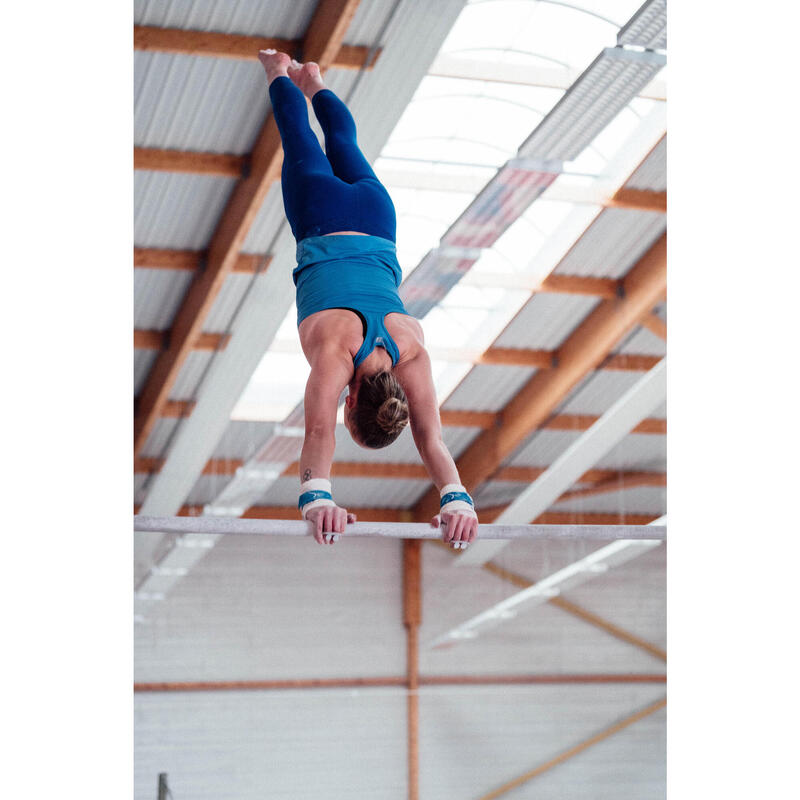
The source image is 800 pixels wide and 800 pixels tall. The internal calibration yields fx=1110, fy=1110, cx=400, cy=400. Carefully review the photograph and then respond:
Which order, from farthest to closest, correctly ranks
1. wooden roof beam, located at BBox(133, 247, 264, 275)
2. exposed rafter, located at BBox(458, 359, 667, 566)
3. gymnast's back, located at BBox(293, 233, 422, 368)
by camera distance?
1. exposed rafter, located at BBox(458, 359, 667, 566)
2. wooden roof beam, located at BBox(133, 247, 264, 275)
3. gymnast's back, located at BBox(293, 233, 422, 368)

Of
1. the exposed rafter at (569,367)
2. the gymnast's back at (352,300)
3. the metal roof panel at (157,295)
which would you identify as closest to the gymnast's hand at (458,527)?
the gymnast's back at (352,300)

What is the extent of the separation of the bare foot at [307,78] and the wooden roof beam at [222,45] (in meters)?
1.06

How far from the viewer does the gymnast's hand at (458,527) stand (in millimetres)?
3004

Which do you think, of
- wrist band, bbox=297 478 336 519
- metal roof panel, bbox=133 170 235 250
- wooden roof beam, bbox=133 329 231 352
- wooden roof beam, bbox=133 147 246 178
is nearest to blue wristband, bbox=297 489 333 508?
wrist band, bbox=297 478 336 519

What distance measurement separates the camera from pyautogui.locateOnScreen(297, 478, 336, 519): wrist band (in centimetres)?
294

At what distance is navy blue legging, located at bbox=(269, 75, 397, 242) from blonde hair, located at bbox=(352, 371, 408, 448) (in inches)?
21.0

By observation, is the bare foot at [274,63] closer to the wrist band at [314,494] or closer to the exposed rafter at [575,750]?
the wrist band at [314,494]

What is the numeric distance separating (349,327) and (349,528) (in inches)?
23.9

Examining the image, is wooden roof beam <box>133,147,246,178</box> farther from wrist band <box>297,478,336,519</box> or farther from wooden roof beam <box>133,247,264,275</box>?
wrist band <box>297,478,336,519</box>

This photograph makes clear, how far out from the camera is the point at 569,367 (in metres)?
8.37

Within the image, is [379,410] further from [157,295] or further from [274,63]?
[157,295]
